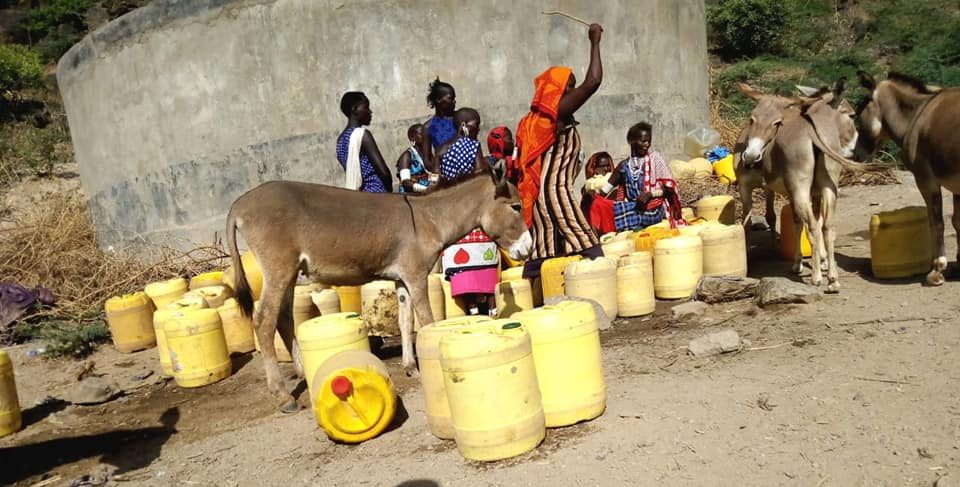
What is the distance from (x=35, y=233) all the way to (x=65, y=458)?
744 cm

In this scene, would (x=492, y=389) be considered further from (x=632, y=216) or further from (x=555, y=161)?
(x=632, y=216)

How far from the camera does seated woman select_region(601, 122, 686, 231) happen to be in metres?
7.18

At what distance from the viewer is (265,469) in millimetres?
3965

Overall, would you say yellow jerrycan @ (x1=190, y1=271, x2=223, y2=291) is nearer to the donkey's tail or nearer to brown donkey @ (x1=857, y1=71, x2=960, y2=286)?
the donkey's tail

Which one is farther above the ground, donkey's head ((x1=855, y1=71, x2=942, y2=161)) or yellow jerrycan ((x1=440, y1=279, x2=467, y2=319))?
donkey's head ((x1=855, y1=71, x2=942, y2=161))

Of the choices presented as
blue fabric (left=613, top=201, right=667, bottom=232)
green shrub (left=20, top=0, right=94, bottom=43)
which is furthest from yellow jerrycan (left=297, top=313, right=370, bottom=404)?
green shrub (left=20, top=0, right=94, bottom=43)

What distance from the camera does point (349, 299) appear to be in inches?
270

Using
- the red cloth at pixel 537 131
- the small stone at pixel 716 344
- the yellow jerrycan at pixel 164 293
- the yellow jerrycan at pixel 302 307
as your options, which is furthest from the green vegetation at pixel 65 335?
the small stone at pixel 716 344

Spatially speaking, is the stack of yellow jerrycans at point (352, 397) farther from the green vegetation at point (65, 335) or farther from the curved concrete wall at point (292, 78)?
the curved concrete wall at point (292, 78)

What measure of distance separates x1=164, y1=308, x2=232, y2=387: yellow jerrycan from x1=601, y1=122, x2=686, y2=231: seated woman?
4248mm

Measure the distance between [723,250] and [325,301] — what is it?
145 inches

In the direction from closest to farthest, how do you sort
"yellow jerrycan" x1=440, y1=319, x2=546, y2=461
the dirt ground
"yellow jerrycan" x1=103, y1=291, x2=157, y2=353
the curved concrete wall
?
the dirt ground → "yellow jerrycan" x1=440, y1=319, x2=546, y2=461 → "yellow jerrycan" x1=103, y1=291, x2=157, y2=353 → the curved concrete wall

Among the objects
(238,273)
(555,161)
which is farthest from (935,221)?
(238,273)

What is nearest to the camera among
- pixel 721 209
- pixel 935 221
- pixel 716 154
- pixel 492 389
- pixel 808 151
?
pixel 492 389
